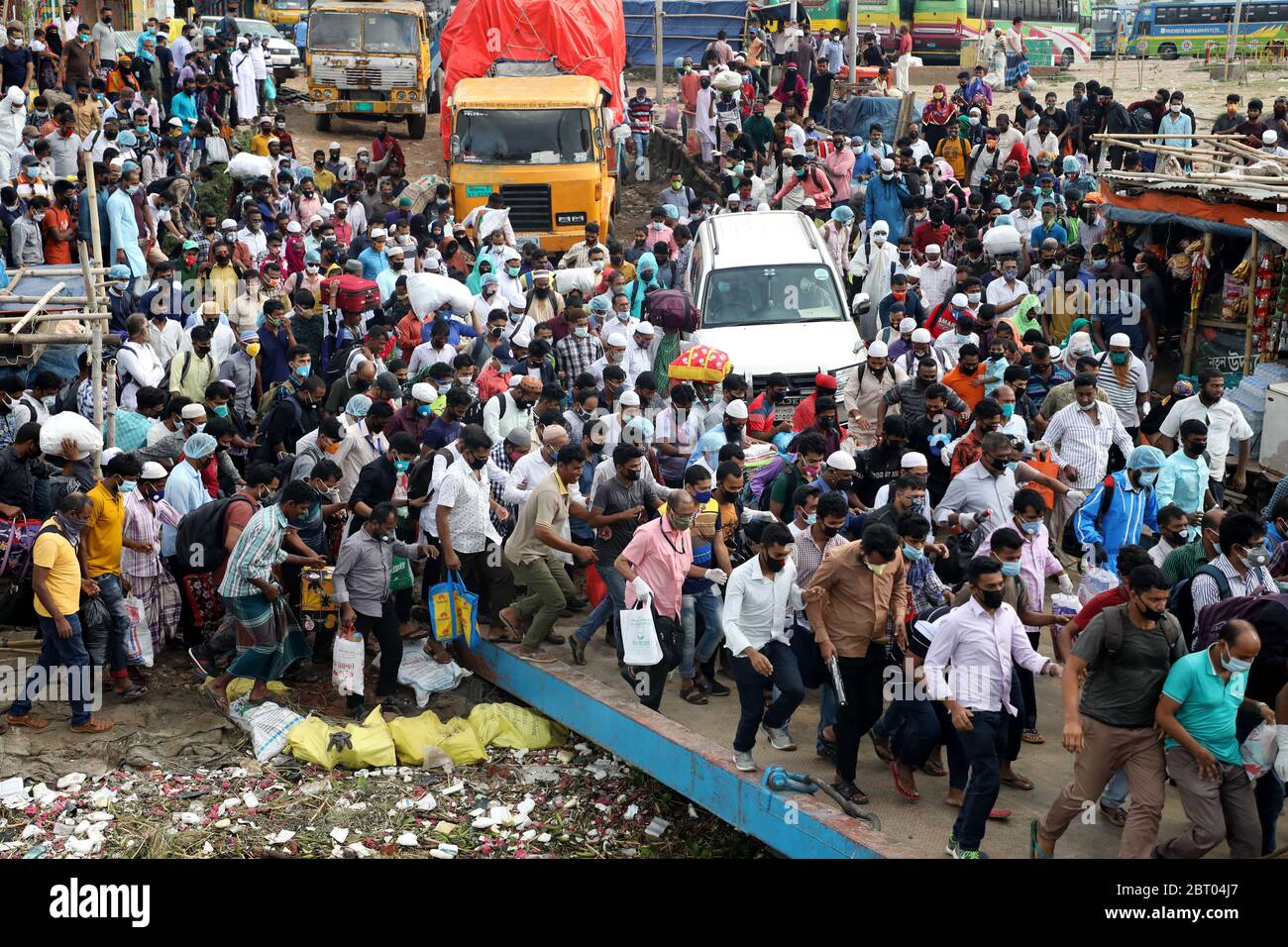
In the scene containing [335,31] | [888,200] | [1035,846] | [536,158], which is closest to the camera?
[1035,846]

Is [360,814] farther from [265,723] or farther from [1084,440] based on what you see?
[1084,440]

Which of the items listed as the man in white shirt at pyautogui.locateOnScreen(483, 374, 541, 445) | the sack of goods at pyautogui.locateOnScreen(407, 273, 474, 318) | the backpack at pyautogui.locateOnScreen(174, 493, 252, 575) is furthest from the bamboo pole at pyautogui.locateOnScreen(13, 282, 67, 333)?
the sack of goods at pyautogui.locateOnScreen(407, 273, 474, 318)

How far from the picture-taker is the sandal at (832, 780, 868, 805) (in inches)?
314

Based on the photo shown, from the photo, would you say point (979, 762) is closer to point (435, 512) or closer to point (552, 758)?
point (552, 758)

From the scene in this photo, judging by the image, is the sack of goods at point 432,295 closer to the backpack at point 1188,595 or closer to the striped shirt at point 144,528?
the striped shirt at point 144,528

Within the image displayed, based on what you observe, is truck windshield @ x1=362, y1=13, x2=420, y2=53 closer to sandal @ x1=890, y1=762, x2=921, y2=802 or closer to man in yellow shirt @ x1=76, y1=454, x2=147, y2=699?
man in yellow shirt @ x1=76, y1=454, x2=147, y2=699

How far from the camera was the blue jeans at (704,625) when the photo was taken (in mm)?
9172

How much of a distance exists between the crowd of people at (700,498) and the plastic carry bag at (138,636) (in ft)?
0.21

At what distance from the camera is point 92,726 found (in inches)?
365

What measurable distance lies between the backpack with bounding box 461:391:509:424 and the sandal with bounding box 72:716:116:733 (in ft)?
9.43

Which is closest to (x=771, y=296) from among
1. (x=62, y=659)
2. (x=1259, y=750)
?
(x=62, y=659)

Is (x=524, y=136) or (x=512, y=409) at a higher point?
(x=524, y=136)

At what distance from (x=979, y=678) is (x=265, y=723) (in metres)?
4.30

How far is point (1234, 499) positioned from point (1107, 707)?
604 centimetres
